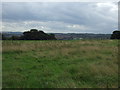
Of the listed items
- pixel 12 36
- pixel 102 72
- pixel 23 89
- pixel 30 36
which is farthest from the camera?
pixel 30 36

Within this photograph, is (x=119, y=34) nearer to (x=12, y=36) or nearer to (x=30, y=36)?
(x=30, y=36)

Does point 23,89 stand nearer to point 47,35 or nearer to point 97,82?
point 97,82

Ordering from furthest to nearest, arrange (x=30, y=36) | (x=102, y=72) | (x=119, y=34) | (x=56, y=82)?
1. (x=119, y=34)
2. (x=30, y=36)
3. (x=102, y=72)
4. (x=56, y=82)

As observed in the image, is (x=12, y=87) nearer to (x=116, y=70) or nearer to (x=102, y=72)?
(x=102, y=72)

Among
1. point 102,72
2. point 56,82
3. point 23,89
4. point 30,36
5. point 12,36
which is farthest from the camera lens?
point 30,36

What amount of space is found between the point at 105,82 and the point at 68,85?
1420mm

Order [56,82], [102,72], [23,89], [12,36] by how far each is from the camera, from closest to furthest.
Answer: [23,89], [56,82], [102,72], [12,36]

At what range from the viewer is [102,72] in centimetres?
752

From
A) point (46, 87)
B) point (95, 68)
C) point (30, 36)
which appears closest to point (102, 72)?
point (95, 68)

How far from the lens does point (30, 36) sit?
4888 cm

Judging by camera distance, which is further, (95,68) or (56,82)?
(95,68)

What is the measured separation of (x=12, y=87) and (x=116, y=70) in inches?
178

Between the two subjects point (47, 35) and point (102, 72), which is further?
point (47, 35)

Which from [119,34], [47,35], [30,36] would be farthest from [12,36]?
[119,34]
